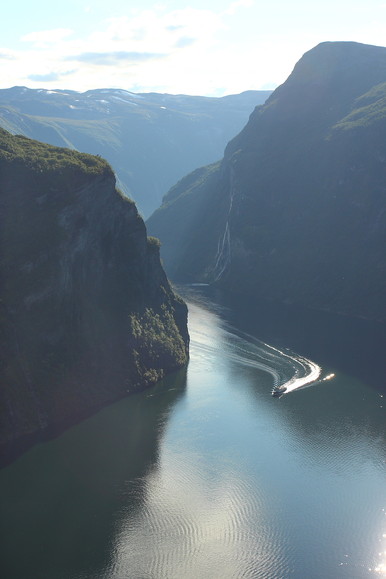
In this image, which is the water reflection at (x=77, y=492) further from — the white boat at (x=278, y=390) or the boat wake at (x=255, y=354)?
the boat wake at (x=255, y=354)

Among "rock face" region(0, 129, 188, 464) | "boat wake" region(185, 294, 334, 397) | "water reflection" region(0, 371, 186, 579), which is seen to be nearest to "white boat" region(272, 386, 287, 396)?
"boat wake" region(185, 294, 334, 397)

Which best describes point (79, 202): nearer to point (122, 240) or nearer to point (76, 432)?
point (122, 240)

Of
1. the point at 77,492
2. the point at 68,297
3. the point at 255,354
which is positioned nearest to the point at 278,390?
the point at 255,354

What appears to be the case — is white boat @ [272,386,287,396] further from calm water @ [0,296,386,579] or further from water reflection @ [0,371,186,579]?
water reflection @ [0,371,186,579]

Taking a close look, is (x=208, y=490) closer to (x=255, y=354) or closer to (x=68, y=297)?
(x=68, y=297)

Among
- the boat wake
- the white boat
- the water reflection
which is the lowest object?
the boat wake

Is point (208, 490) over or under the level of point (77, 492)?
over

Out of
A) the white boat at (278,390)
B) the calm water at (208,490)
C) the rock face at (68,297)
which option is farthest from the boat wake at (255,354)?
the rock face at (68,297)
